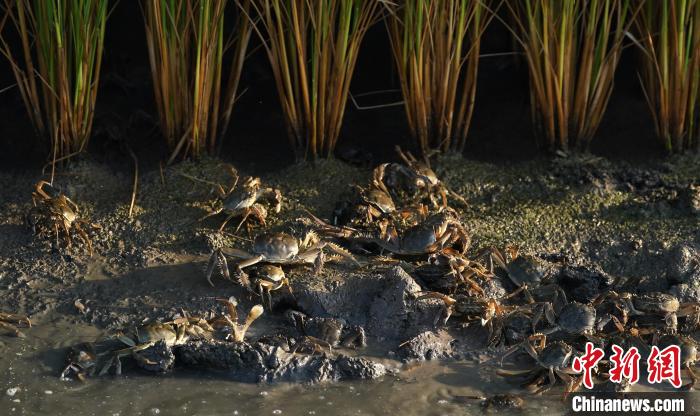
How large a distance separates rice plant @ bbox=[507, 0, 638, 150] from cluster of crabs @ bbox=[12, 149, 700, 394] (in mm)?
770

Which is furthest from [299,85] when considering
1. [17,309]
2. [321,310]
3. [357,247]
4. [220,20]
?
[17,309]

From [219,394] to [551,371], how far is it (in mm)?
1461

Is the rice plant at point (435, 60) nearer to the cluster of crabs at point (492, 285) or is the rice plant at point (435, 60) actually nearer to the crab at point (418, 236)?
the cluster of crabs at point (492, 285)

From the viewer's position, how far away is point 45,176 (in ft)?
20.9

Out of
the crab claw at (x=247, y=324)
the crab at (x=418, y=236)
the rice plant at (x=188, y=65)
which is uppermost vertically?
the rice plant at (x=188, y=65)

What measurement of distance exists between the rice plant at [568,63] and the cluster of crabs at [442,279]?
770 millimetres

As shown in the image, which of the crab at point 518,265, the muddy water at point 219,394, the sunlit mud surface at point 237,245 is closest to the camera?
the muddy water at point 219,394

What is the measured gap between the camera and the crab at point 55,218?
5855mm

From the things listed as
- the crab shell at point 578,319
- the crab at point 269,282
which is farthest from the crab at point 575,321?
the crab at point 269,282

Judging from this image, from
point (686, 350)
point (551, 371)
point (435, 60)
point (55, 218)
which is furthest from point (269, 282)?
point (686, 350)

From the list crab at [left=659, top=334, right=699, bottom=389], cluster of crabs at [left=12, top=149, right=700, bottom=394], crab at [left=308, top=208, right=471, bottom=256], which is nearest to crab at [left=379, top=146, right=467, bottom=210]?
cluster of crabs at [left=12, top=149, right=700, bottom=394]

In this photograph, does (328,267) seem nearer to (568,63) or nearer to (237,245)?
(237,245)

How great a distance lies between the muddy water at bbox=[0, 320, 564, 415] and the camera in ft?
15.7

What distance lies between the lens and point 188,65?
6.32 m
